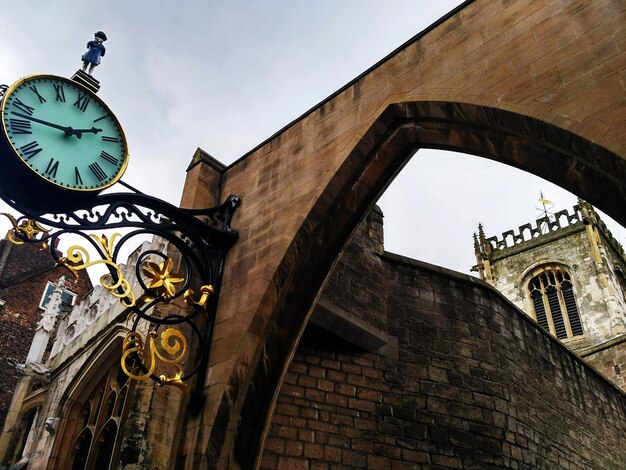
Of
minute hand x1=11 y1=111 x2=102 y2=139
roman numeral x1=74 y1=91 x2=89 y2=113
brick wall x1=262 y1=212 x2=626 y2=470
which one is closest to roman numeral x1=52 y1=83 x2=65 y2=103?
roman numeral x1=74 y1=91 x2=89 y2=113

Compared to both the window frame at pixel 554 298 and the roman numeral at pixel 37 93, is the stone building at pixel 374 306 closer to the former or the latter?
the roman numeral at pixel 37 93

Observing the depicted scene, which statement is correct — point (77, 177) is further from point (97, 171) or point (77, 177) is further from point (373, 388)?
point (373, 388)

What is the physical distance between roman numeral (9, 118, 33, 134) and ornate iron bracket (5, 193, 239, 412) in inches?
19.5

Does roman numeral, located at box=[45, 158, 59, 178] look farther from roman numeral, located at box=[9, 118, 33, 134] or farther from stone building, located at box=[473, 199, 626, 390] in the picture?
stone building, located at box=[473, 199, 626, 390]

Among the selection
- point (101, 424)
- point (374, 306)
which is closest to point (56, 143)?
point (101, 424)

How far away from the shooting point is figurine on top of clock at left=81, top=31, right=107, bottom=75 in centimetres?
480

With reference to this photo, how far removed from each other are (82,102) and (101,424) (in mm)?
3603

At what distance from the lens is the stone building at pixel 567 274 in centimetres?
2973

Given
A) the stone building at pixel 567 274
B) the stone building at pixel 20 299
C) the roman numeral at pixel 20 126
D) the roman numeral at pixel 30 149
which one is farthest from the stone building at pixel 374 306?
the stone building at pixel 567 274

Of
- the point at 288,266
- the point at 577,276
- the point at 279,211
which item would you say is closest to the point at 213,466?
the point at 288,266

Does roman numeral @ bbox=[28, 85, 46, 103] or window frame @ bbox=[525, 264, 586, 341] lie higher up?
window frame @ bbox=[525, 264, 586, 341]

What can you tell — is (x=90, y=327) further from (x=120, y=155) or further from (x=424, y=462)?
(x=424, y=462)

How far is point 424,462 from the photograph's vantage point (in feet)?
21.8

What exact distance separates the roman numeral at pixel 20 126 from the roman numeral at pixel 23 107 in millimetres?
79
